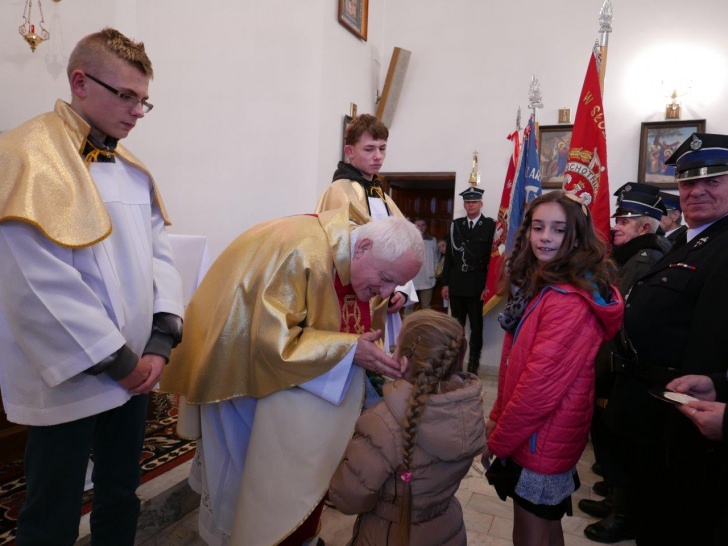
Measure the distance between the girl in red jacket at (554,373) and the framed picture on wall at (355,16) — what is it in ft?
15.0

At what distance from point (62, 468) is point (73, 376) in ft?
0.83

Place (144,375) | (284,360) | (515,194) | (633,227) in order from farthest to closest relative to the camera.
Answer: (515,194) < (633,227) < (284,360) < (144,375)

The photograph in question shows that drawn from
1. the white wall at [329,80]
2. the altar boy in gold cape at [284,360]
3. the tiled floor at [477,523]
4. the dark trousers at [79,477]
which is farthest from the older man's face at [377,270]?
the white wall at [329,80]

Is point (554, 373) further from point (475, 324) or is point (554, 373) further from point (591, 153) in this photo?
point (475, 324)

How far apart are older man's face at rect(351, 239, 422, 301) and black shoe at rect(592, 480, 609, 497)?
2288mm

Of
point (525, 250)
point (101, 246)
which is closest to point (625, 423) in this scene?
point (525, 250)

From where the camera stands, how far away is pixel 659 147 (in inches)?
212

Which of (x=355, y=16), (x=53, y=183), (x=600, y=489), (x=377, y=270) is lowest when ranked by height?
(x=600, y=489)

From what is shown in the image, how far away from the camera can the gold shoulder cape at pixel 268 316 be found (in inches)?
64.2

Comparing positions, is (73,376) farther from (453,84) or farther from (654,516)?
(453,84)

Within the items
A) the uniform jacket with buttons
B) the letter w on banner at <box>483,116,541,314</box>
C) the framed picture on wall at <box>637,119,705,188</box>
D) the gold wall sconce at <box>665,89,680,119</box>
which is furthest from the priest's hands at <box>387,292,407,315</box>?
the gold wall sconce at <box>665,89,680,119</box>

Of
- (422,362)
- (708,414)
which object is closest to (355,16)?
(422,362)

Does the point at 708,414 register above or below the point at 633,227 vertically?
below

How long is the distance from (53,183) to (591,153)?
4.02 m
